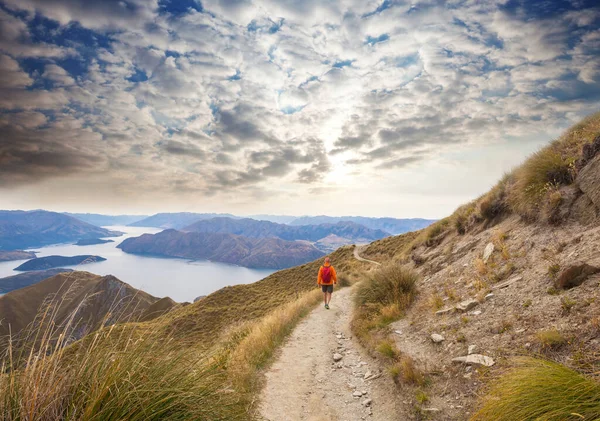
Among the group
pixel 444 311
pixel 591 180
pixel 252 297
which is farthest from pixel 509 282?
pixel 252 297

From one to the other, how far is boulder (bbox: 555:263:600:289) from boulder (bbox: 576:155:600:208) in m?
3.13

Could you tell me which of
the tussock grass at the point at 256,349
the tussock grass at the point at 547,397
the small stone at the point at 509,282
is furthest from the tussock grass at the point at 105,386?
the small stone at the point at 509,282

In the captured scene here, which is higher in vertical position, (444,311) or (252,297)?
(444,311)

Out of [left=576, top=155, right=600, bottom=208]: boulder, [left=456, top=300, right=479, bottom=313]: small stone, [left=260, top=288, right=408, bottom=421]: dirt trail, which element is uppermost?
[left=576, top=155, right=600, bottom=208]: boulder

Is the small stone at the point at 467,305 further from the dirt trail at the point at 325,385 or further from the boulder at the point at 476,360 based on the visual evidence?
the dirt trail at the point at 325,385

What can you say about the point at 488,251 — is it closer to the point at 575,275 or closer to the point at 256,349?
the point at 575,275

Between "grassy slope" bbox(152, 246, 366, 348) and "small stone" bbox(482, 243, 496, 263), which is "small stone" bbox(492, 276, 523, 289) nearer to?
"small stone" bbox(482, 243, 496, 263)

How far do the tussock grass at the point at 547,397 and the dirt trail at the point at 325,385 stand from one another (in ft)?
8.41

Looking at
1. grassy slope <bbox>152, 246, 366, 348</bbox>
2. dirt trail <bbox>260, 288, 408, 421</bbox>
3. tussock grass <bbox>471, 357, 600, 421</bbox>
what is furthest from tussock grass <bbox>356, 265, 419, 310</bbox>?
grassy slope <bbox>152, 246, 366, 348</bbox>

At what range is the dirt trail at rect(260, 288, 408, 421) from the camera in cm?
602

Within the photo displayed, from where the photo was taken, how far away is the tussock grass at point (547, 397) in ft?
10.3

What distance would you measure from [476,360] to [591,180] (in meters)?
7.27

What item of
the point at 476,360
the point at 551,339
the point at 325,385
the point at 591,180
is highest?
the point at 591,180

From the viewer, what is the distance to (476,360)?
563cm
